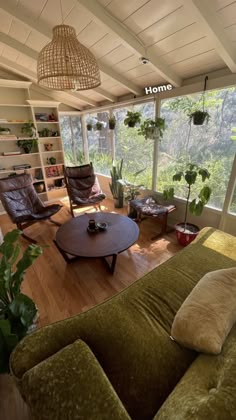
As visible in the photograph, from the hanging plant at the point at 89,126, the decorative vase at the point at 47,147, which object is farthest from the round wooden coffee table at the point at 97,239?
the hanging plant at the point at 89,126

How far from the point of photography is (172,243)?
2760 mm

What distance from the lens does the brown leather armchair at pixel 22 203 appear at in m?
2.85

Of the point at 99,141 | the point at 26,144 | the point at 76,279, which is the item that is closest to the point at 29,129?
the point at 26,144

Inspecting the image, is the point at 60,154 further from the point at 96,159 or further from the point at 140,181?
the point at 140,181

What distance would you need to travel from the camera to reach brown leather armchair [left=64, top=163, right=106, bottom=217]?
3.58 meters

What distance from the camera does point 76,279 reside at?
2.13m

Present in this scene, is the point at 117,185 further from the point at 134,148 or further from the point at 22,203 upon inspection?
the point at 22,203

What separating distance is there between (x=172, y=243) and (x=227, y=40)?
7.59ft

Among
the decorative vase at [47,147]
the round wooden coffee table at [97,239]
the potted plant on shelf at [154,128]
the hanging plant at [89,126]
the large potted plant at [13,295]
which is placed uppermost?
the hanging plant at [89,126]

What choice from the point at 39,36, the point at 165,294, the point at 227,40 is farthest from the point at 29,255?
the point at 39,36

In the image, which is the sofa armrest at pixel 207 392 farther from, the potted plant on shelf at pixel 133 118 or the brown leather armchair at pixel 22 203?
the potted plant on shelf at pixel 133 118

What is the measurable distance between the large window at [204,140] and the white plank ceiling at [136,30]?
352mm

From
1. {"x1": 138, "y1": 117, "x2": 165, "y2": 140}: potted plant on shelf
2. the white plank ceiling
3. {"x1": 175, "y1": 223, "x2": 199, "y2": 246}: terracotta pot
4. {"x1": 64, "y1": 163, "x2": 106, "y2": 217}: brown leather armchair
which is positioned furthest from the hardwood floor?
the white plank ceiling

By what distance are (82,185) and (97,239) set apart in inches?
76.4
